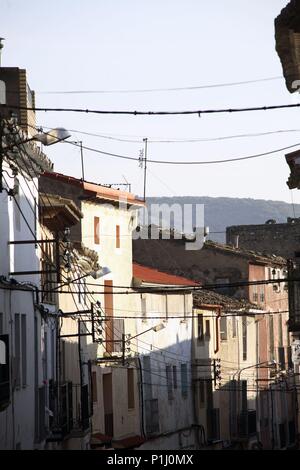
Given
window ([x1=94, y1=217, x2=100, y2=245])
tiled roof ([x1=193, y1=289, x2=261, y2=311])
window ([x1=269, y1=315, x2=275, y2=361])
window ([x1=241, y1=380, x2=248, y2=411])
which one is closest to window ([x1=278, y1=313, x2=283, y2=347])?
window ([x1=269, y1=315, x2=275, y2=361])

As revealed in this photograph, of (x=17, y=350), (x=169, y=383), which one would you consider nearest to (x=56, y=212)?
(x=17, y=350)

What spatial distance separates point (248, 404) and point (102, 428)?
21.3 metres

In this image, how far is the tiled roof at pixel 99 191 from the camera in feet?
184

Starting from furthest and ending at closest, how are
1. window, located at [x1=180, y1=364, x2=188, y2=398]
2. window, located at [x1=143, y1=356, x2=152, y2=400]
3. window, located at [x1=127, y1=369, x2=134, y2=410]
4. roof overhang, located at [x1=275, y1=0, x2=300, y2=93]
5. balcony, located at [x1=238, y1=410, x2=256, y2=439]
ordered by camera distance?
balcony, located at [x1=238, y1=410, x2=256, y2=439], window, located at [x1=180, y1=364, x2=188, y2=398], window, located at [x1=143, y1=356, x2=152, y2=400], window, located at [x1=127, y1=369, x2=134, y2=410], roof overhang, located at [x1=275, y1=0, x2=300, y2=93]

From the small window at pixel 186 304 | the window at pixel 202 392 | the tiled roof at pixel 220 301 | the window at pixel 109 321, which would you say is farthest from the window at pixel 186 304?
the window at pixel 109 321

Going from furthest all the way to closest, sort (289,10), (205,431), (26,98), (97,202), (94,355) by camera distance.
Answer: (205,431), (97,202), (94,355), (26,98), (289,10)

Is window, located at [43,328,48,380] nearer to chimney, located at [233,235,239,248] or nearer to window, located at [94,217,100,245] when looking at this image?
window, located at [94,217,100,245]

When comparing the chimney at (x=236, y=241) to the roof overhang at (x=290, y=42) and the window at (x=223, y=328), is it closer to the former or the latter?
the window at (x=223, y=328)

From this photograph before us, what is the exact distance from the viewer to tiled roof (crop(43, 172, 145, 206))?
55.9 metres

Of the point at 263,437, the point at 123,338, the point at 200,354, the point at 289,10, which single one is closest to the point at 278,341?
the point at 263,437

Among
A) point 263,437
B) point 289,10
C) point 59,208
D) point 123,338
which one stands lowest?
point 263,437

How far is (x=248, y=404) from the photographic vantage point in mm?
72250

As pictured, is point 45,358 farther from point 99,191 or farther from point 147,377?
point 147,377

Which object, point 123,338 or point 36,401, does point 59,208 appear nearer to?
point 36,401
